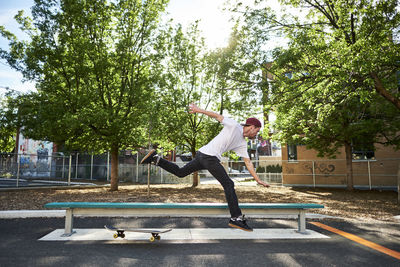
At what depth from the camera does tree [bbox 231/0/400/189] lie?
7555mm

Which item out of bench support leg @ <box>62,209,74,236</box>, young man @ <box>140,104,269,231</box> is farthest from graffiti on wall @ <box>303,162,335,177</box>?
bench support leg @ <box>62,209,74,236</box>

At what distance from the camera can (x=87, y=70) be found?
12219 millimetres

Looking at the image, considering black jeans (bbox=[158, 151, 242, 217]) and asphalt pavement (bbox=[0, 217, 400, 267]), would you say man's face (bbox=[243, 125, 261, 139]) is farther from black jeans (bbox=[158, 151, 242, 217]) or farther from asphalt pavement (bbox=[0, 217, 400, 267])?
asphalt pavement (bbox=[0, 217, 400, 267])

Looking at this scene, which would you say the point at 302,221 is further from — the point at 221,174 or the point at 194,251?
the point at 194,251

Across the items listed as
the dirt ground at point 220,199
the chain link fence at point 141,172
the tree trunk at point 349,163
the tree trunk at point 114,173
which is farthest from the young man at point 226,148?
the tree trunk at point 349,163

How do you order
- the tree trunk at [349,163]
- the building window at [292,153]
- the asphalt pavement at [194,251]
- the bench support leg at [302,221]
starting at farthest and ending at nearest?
the building window at [292,153] → the tree trunk at [349,163] → the bench support leg at [302,221] → the asphalt pavement at [194,251]

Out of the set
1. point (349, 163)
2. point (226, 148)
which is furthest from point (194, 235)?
point (349, 163)

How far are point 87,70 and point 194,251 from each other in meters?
10.9

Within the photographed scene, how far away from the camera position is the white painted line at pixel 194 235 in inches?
177

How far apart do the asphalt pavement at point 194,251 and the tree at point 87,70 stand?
24.4ft

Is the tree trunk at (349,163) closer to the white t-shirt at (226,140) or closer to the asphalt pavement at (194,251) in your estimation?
the asphalt pavement at (194,251)

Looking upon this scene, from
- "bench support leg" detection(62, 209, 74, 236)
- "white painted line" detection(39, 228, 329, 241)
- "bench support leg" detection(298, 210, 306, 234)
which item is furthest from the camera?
"bench support leg" detection(298, 210, 306, 234)

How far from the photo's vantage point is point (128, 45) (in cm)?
1327

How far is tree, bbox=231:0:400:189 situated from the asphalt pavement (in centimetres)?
481
